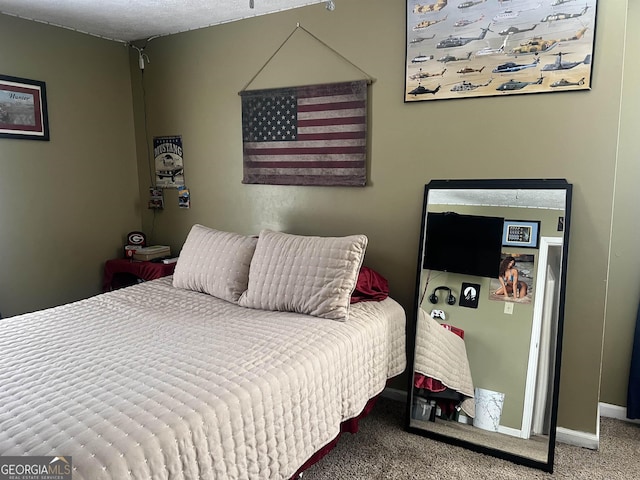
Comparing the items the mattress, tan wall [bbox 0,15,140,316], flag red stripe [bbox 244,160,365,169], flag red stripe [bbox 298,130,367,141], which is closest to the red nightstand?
tan wall [bbox 0,15,140,316]

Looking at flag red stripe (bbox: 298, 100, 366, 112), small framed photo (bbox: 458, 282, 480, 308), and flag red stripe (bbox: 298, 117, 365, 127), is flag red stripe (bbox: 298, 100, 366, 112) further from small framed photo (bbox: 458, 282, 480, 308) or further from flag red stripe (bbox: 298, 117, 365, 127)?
small framed photo (bbox: 458, 282, 480, 308)

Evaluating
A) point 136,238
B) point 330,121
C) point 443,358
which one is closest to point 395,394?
point 443,358

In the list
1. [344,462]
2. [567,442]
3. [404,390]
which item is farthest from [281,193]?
[567,442]

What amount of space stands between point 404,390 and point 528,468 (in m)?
0.81

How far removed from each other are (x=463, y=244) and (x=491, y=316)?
1.30 ft

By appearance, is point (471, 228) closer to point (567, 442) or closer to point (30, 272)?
point (567, 442)

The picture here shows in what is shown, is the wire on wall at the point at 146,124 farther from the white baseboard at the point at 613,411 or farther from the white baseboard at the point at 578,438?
the white baseboard at the point at 613,411

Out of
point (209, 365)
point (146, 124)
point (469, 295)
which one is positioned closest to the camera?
point (209, 365)

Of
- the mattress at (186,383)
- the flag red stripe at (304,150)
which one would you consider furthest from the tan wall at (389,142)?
the mattress at (186,383)

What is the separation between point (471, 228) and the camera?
2443mm

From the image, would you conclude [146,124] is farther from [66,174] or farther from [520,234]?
[520,234]

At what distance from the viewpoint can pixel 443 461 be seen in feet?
7.31

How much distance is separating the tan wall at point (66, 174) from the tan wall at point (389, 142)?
0.32m

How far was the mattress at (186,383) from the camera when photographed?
1.31 m
